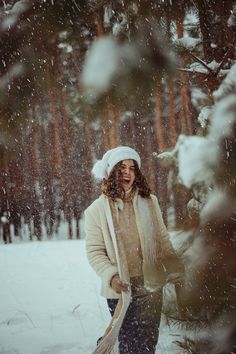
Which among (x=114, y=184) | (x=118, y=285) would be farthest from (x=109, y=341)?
(x=114, y=184)

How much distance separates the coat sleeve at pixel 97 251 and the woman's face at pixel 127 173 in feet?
0.55

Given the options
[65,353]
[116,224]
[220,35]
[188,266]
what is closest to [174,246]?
[188,266]

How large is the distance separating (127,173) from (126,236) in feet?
0.80

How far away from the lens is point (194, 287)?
2.71ft

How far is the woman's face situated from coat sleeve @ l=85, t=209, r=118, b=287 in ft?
0.55

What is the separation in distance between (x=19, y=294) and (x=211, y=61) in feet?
5.18

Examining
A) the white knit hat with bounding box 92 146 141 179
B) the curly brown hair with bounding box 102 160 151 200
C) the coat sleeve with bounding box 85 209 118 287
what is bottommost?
the coat sleeve with bounding box 85 209 118 287

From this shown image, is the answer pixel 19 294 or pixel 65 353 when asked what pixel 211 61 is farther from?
pixel 19 294

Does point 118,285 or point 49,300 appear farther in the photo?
point 49,300

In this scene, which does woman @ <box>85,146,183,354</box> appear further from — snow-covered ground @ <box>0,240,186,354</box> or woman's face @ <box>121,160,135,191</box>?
snow-covered ground @ <box>0,240,186,354</box>

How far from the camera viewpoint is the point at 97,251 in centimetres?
135

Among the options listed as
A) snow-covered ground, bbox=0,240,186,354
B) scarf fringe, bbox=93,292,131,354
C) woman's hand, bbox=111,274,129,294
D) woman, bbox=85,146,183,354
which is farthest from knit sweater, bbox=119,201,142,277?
snow-covered ground, bbox=0,240,186,354

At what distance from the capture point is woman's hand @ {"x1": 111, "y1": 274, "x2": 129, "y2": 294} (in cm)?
123

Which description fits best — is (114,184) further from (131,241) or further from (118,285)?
(118,285)
